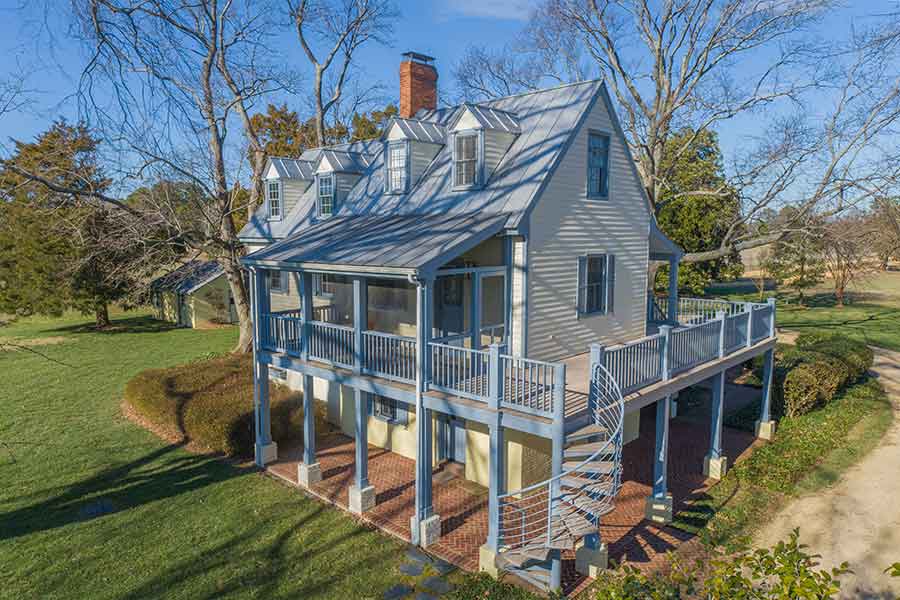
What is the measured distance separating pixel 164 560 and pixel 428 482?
5158mm

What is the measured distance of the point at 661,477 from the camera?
12.2m

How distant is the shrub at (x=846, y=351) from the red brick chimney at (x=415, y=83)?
1652 centimetres

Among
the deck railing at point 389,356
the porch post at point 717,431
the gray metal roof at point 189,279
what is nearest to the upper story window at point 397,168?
the deck railing at point 389,356

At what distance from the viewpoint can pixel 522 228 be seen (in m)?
12.3

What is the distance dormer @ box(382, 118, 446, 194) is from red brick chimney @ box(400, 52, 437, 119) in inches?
142

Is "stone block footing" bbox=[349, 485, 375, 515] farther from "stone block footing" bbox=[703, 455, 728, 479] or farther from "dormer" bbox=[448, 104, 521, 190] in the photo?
"stone block footing" bbox=[703, 455, 728, 479]

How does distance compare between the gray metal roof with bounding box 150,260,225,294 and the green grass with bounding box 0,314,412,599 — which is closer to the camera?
the green grass with bounding box 0,314,412,599

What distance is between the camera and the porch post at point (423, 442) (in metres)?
11.0

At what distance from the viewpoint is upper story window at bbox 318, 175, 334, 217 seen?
1809cm

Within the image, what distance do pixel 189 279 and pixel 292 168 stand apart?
80.9ft

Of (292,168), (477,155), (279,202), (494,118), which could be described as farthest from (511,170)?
(279,202)

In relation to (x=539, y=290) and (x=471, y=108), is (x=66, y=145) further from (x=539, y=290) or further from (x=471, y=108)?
(x=539, y=290)

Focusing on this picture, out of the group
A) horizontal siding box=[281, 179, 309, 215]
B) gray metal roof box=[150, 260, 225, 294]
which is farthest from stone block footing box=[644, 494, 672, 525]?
gray metal roof box=[150, 260, 225, 294]

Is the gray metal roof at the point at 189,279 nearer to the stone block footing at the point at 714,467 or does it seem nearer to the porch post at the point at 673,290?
the porch post at the point at 673,290
